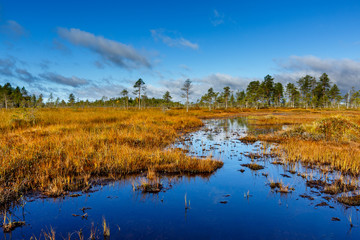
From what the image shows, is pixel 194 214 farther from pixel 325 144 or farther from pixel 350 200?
pixel 325 144

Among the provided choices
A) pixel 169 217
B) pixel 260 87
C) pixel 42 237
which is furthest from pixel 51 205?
pixel 260 87

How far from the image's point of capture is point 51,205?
534cm

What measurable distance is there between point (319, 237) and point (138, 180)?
5.72m

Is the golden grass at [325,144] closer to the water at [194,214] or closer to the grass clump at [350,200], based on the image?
the grass clump at [350,200]

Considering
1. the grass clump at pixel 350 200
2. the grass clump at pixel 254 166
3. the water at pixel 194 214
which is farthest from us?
the grass clump at pixel 254 166

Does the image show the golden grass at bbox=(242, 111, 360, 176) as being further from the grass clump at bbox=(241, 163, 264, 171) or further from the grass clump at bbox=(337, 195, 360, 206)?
the grass clump at bbox=(337, 195, 360, 206)

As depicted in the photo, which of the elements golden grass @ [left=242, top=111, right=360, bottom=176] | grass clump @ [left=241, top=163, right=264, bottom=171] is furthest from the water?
golden grass @ [left=242, top=111, right=360, bottom=176]

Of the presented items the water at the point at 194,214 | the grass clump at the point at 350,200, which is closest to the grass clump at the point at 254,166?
the water at the point at 194,214

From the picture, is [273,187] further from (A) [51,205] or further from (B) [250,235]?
(A) [51,205]

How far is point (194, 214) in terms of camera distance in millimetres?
5086

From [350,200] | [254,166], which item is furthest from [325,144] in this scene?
[350,200]

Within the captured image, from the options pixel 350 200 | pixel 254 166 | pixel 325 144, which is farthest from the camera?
pixel 325 144

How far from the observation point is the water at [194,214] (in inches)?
169

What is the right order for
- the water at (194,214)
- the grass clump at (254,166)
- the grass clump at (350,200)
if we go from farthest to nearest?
1. the grass clump at (254,166)
2. the grass clump at (350,200)
3. the water at (194,214)
